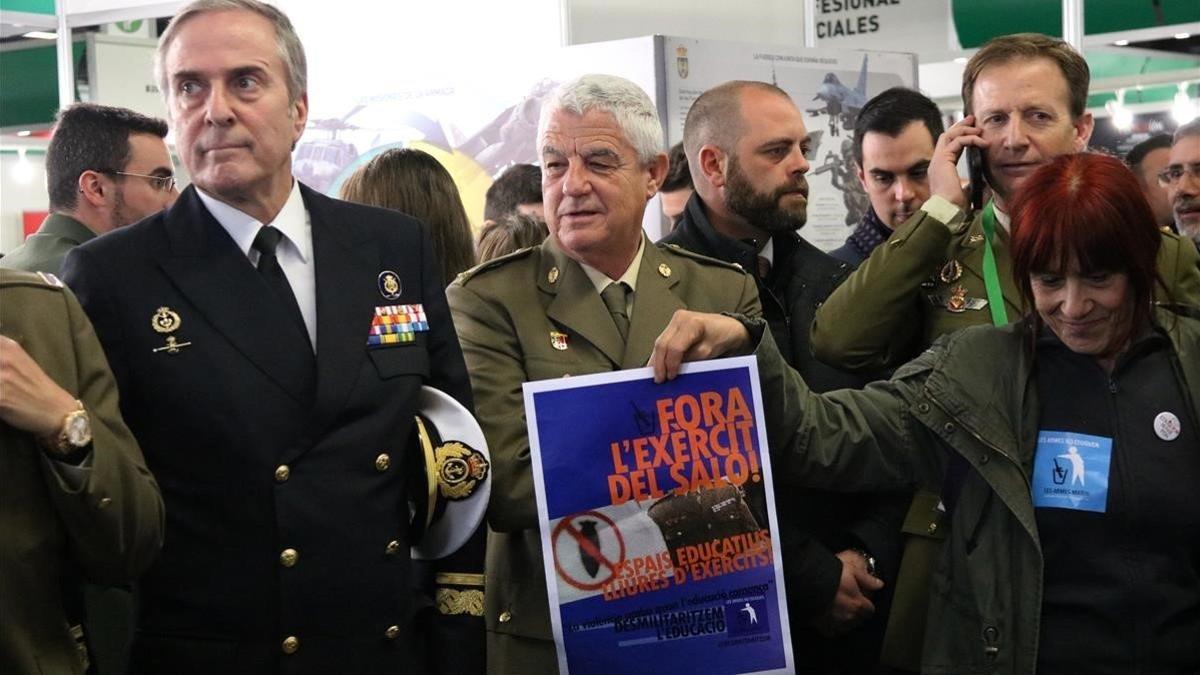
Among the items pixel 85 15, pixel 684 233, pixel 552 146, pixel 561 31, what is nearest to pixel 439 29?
pixel 561 31

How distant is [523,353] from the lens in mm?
2744

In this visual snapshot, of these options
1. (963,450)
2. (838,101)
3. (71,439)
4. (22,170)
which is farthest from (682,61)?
(22,170)

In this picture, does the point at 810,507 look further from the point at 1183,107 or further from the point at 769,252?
the point at 1183,107

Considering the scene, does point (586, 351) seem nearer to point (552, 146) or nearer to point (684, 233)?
point (552, 146)

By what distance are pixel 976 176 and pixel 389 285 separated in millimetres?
1345

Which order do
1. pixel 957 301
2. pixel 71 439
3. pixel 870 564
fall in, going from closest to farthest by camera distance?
pixel 71 439
pixel 957 301
pixel 870 564

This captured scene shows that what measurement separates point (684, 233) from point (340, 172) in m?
2.85

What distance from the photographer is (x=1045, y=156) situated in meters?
2.96

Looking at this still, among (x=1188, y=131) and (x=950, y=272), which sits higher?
(x=1188, y=131)

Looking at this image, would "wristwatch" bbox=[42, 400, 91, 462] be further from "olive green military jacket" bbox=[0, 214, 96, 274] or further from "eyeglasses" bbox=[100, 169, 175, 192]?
"eyeglasses" bbox=[100, 169, 175, 192]

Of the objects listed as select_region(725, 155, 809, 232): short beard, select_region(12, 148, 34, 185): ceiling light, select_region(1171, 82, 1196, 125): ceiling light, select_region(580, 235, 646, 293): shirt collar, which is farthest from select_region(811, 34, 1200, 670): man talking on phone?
select_region(12, 148, 34, 185): ceiling light

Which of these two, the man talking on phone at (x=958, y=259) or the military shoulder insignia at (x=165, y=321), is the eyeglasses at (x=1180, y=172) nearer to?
the man talking on phone at (x=958, y=259)

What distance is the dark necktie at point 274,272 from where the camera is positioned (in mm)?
2273

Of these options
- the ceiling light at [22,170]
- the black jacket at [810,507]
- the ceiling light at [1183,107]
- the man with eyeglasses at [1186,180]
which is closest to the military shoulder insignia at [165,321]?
the black jacket at [810,507]
